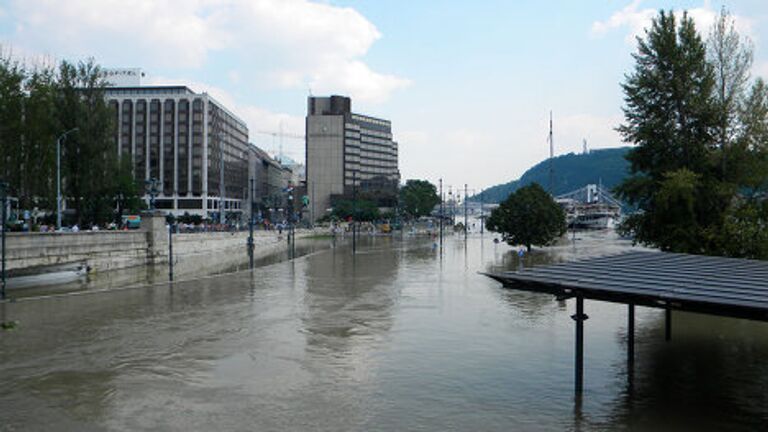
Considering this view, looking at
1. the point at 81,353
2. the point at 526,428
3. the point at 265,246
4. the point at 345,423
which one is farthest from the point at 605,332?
the point at 265,246

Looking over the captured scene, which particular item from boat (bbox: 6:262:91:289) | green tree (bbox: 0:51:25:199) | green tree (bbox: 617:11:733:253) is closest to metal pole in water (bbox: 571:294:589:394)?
green tree (bbox: 617:11:733:253)

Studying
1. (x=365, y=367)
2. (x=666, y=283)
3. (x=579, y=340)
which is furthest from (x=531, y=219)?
(x=666, y=283)

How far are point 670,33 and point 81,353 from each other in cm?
3623

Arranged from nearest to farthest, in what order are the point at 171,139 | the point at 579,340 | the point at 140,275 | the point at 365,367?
the point at 579,340 → the point at 365,367 → the point at 140,275 → the point at 171,139

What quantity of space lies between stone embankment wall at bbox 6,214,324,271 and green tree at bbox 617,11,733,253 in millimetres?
40884

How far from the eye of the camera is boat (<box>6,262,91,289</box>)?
1791 inches

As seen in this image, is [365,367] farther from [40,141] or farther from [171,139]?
[171,139]

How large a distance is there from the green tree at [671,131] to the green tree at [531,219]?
37.4 meters

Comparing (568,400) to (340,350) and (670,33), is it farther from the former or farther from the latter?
(670,33)

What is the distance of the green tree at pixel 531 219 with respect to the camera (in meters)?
77.2

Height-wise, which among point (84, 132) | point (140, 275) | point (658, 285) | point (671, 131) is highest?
point (84, 132)

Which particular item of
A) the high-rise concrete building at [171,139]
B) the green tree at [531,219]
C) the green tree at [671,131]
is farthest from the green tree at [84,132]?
the high-rise concrete building at [171,139]

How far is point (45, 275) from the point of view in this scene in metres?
47.5

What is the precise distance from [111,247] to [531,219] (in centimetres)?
4861
